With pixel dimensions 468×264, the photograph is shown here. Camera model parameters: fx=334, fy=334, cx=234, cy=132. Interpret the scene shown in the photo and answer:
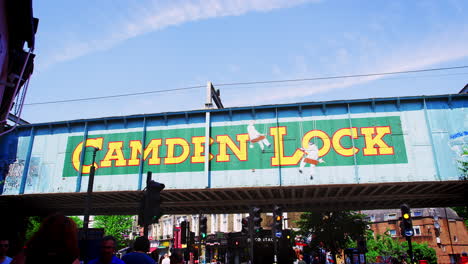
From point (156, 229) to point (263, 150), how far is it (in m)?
51.2

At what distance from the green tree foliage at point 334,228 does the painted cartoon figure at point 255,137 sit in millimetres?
14207

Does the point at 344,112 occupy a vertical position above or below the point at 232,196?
above

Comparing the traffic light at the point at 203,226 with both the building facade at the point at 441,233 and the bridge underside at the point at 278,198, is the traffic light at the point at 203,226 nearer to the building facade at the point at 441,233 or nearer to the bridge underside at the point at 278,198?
the bridge underside at the point at 278,198

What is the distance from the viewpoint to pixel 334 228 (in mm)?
30516

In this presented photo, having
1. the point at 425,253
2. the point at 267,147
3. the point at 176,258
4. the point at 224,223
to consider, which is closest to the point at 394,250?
the point at 425,253

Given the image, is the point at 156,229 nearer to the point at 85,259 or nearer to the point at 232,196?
the point at 232,196

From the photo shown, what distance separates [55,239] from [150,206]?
5.79 m

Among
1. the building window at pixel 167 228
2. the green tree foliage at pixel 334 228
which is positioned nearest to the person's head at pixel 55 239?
the green tree foliage at pixel 334 228

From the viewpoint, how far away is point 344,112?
2022 cm

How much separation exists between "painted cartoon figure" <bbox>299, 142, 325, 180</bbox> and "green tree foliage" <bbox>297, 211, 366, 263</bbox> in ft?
43.4

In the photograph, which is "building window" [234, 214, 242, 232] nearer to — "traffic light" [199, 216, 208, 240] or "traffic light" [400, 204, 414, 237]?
"traffic light" [199, 216, 208, 240]

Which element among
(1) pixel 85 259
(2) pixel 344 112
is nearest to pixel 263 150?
(2) pixel 344 112

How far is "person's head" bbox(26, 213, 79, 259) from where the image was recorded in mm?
2727

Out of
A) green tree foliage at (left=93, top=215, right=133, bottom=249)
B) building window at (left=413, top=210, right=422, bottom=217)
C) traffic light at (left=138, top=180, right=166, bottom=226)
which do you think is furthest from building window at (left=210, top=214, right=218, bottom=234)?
traffic light at (left=138, top=180, right=166, bottom=226)
